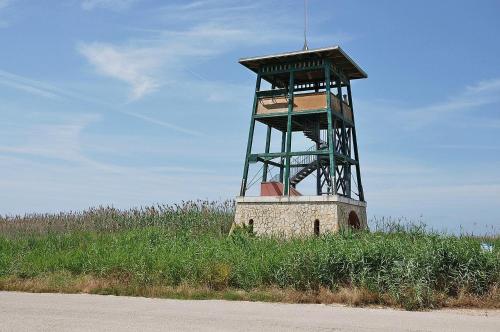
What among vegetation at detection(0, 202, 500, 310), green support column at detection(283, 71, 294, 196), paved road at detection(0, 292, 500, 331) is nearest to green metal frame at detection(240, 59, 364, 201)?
green support column at detection(283, 71, 294, 196)

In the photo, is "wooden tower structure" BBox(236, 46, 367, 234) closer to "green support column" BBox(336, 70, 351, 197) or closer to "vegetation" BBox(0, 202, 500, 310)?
"green support column" BBox(336, 70, 351, 197)

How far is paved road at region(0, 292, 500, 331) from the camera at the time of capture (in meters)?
8.59

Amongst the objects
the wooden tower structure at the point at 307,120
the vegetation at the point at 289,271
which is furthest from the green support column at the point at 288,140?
the vegetation at the point at 289,271

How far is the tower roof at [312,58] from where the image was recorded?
1022 inches

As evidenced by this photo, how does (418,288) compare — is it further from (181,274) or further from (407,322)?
(181,274)

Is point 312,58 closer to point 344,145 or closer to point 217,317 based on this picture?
point 344,145

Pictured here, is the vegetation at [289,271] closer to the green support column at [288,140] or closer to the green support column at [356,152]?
the green support column at [288,140]

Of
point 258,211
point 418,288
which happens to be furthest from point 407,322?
point 258,211

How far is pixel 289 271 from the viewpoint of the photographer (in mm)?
12086

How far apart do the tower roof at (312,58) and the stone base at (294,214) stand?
22.4ft

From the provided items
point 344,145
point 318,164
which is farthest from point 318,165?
point 344,145

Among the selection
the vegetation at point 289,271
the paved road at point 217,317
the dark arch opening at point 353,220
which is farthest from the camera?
the dark arch opening at point 353,220

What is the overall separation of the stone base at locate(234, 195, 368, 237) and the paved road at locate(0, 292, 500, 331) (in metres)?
13.4

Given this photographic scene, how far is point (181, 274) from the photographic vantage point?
13234 millimetres
